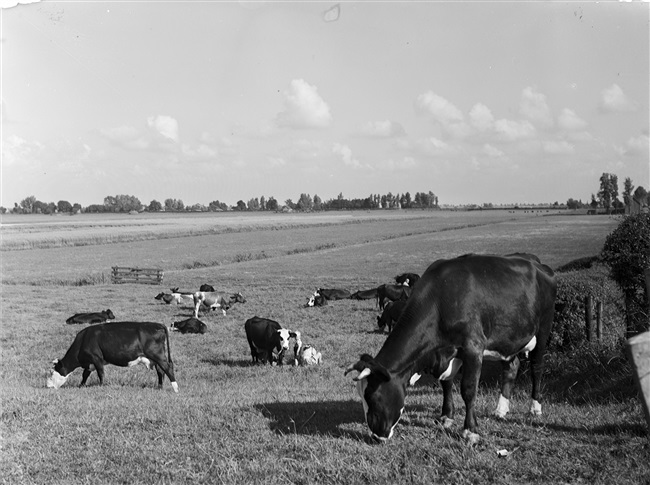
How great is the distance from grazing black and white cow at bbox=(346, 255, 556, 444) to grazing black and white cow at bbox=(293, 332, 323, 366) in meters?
8.74

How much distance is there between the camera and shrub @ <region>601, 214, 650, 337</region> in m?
14.0

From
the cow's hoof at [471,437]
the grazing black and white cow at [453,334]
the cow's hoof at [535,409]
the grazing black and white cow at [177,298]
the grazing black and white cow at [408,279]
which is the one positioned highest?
the grazing black and white cow at [453,334]

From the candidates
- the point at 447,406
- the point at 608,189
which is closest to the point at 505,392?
the point at 447,406

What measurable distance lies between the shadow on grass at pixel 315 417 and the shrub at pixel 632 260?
8.17 meters

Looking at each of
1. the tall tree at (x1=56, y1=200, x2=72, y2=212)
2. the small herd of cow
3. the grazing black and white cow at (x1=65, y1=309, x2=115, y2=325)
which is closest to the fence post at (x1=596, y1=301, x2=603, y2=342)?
the small herd of cow

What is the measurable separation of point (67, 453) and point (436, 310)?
5093mm

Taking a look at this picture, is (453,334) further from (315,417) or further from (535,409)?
(315,417)

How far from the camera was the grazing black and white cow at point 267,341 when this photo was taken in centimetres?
1745

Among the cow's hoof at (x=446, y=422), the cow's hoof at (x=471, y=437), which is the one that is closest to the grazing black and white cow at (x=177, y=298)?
the cow's hoof at (x=446, y=422)

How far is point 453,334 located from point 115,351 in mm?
9540

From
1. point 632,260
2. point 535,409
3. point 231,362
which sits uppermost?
point 632,260

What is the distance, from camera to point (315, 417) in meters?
8.55

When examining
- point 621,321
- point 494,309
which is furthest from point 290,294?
point 494,309

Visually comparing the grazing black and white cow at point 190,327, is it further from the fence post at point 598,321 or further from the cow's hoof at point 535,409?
the cow's hoof at point 535,409
